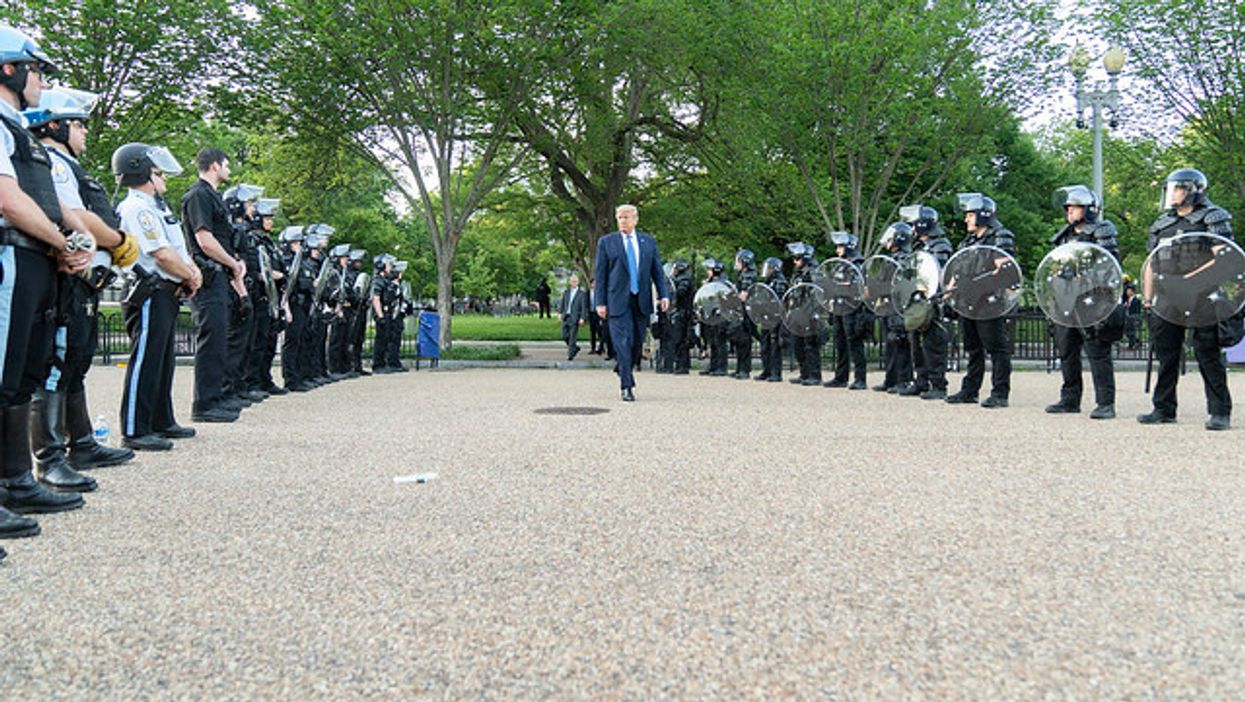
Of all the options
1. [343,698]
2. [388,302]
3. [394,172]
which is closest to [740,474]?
[343,698]

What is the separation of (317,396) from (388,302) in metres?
6.47

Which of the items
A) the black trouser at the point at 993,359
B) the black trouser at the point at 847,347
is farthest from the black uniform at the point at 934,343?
the black trouser at the point at 847,347

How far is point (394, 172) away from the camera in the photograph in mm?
24406

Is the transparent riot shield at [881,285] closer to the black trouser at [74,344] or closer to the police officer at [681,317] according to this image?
the police officer at [681,317]

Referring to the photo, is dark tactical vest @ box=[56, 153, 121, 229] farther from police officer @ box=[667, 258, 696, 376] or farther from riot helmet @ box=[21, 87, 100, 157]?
police officer @ box=[667, 258, 696, 376]

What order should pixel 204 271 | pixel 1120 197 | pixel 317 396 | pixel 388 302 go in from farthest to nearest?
pixel 1120 197, pixel 388 302, pixel 317 396, pixel 204 271

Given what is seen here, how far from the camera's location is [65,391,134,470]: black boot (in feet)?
20.5

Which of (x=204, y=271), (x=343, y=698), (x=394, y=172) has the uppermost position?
(x=394, y=172)

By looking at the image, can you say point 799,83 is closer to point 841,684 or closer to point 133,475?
point 133,475

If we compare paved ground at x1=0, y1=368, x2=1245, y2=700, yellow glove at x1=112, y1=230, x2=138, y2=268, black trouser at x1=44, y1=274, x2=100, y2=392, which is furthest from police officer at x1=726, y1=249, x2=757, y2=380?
yellow glove at x1=112, y1=230, x2=138, y2=268

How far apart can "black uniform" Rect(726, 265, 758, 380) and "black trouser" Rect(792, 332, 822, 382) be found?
188 cm

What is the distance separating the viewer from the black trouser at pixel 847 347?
44.2 ft

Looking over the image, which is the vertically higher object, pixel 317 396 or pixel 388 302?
pixel 388 302

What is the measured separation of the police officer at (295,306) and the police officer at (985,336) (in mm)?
8643
